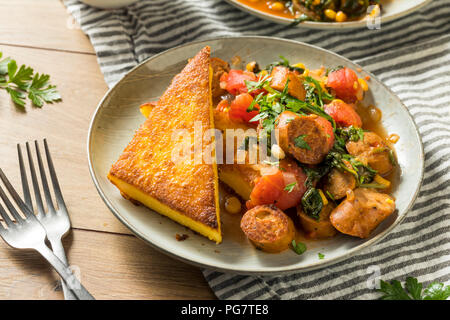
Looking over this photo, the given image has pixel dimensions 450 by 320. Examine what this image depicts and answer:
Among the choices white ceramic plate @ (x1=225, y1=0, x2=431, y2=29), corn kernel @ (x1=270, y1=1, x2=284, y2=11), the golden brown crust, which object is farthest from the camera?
corn kernel @ (x1=270, y1=1, x2=284, y2=11)

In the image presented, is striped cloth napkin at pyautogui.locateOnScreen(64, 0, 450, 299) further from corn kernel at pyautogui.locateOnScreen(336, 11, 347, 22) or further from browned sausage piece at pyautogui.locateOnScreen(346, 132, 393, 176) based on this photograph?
browned sausage piece at pyautogui.locateOnScreen(346, 132, 393, 176)

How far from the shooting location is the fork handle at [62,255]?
2594 mm

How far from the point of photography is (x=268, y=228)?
267 cm

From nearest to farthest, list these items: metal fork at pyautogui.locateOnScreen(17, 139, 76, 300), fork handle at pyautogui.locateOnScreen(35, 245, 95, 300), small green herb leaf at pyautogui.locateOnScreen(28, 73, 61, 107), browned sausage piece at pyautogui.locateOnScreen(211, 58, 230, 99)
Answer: fork handle at pyautogui.locateOnScreen(35, 245, 95, 300) < metal fork at pyautogui.locateOnScreen(17, 139, 76, 300) < browned sausage piece at pyautogui.locateOnScreen(211, 58, 230, 99) < small green herb leaf at pyautogui.locateOnScreen(28, 73, 61, 107)

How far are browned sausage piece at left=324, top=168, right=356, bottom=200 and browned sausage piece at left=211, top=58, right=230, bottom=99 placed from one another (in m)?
1.11

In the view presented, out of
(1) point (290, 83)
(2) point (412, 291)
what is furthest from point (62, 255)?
(2) point (412, 291)

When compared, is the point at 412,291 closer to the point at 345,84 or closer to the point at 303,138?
the point at 303,138

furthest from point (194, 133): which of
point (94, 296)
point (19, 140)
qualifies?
point (19, 140)

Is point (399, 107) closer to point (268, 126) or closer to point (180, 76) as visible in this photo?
point (268, 126)

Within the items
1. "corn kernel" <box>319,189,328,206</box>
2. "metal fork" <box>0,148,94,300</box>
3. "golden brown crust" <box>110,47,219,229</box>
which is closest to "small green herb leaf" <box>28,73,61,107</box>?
"metal fork" <box>0,148,94,300</box>

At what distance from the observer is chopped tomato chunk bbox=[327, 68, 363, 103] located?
337 cm

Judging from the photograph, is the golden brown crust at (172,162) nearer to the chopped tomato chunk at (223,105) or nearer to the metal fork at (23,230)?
the chopped tomato chunk at (223,105)

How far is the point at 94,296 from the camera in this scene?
275 centimetres

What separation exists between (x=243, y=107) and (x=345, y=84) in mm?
810
